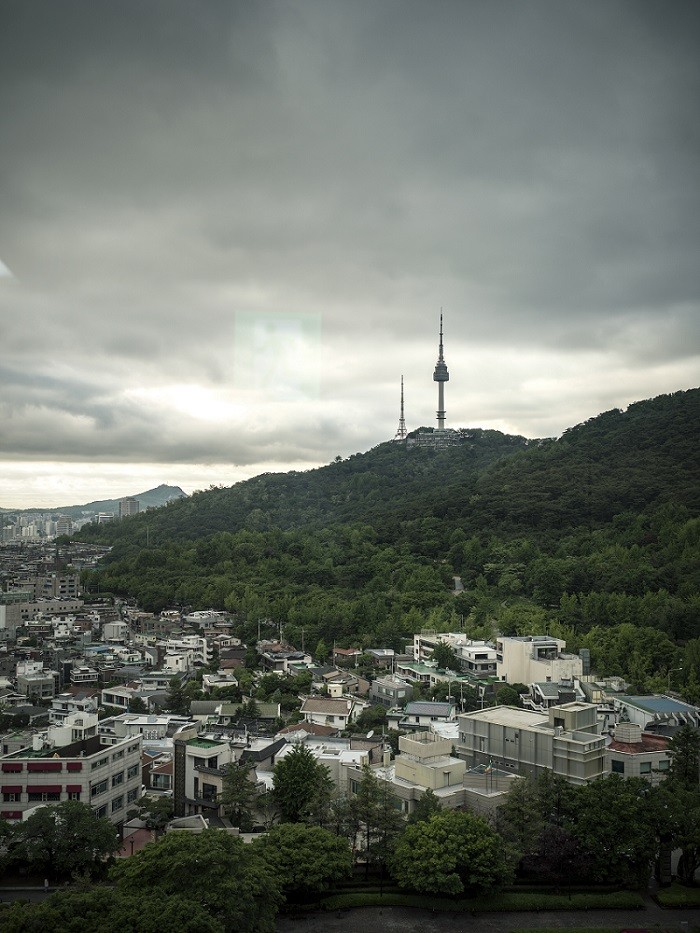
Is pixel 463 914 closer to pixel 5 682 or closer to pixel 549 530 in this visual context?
pixel 5 682

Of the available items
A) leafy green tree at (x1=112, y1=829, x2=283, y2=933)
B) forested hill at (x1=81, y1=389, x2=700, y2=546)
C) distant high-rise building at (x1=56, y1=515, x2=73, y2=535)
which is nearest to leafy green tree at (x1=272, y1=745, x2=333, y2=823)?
leafy green tree at (x1=112, y1=829, x2=283, y2=933)

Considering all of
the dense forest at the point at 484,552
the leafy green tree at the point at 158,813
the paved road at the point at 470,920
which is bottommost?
the paved road at the point at 470,920

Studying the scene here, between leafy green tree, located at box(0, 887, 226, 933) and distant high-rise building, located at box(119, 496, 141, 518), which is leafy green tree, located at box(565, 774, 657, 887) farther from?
distant high-rise building, located at box(119, 496, 141, 518)

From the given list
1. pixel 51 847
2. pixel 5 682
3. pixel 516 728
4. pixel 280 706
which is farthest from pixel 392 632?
pixel 51 847

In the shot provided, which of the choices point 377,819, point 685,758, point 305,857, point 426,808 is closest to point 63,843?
point 305,857

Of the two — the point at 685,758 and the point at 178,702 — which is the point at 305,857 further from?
the point at 178,702

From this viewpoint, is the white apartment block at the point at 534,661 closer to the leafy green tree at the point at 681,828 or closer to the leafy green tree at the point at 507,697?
the leafy green tree at the point at 507,697

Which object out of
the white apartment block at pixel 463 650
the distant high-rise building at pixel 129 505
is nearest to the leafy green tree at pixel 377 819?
the white apartment block at pixel 463 650
